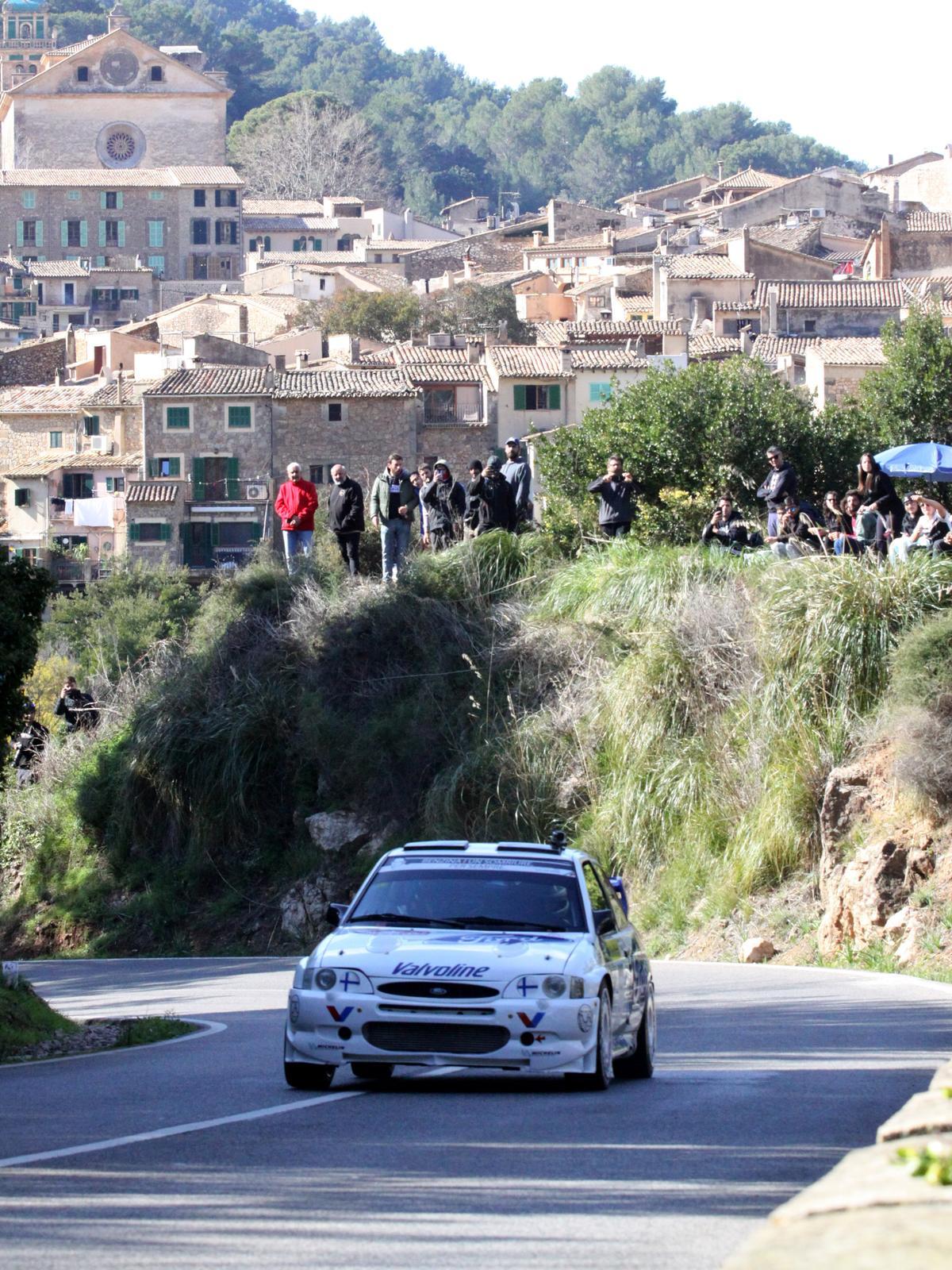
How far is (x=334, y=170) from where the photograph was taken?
18812cm

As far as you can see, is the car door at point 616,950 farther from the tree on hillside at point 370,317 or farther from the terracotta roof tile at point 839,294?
the tree on hillside at point 370,317

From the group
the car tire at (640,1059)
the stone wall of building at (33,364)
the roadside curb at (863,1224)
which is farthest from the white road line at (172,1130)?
the stone wall of building at (33,364)

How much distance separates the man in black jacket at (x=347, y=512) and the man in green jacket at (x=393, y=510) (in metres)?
0.26

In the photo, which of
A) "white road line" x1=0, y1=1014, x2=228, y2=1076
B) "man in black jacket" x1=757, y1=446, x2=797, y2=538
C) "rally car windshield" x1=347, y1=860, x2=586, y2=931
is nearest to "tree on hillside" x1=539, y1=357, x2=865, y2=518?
"man in black jacket" x1=757, y1=446, x2=797, y2=538

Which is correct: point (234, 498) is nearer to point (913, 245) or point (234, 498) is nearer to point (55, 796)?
point (913, 245)

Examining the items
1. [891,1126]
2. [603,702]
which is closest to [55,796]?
[603,702]

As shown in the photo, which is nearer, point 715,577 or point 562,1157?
point 562,1157

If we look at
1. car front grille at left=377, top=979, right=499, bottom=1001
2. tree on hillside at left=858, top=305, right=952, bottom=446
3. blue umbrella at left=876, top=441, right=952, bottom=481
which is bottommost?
car front grille at left=377, top=979, right=499, bottom=1001

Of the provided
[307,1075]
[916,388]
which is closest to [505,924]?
[307,1075]

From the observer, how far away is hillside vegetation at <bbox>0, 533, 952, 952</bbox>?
25.6 m

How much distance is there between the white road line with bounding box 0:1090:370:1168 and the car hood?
71cm

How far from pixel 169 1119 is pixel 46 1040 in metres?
5.06

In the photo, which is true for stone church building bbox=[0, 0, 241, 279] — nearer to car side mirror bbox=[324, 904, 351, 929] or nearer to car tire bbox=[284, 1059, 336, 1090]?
car side mirror bbox=[324, 904, 351, 929]

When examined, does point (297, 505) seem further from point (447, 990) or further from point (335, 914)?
point (447, 990)
